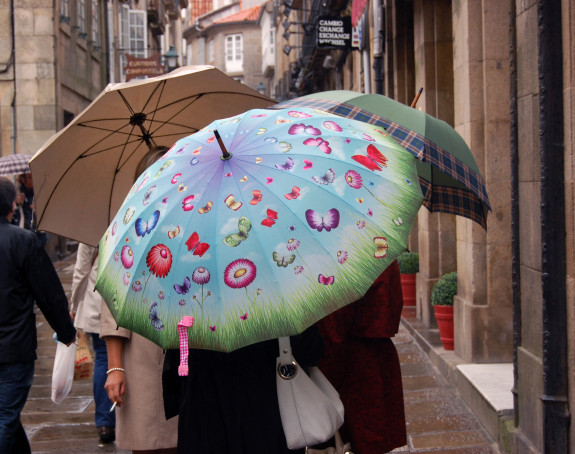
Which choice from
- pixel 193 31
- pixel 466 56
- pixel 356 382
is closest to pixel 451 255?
pixel 466 56

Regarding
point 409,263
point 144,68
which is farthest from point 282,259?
point 144,68

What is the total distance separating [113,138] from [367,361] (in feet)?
5.80

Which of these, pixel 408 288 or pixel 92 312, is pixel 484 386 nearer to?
pixel 92 312

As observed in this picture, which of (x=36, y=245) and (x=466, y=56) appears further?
(x=466, y=56)

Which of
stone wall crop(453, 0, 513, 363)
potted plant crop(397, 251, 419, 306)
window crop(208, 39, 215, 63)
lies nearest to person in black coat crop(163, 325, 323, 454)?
stone wall crop(453, 0, 513, 363)

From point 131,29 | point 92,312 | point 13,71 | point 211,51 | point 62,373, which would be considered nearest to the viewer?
point 62,373

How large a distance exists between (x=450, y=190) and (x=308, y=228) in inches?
71.9

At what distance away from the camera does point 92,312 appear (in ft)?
20.1

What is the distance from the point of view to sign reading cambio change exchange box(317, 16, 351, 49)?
51.2 ft

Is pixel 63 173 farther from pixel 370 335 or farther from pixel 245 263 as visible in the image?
pixel 245 263

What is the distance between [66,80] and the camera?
821 inches

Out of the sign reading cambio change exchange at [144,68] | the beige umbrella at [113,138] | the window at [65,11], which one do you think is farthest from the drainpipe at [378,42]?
the sign reading cambio change exchange at [144,68]

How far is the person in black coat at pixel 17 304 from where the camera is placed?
16.5ft

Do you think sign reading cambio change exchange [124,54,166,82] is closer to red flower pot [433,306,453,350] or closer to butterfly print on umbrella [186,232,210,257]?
red flower pot [433,306,453,350]
